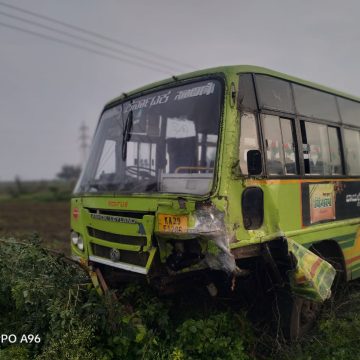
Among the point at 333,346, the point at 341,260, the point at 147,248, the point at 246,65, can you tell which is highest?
the point at 246,65

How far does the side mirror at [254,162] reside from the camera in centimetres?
373

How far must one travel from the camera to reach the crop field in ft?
12.2

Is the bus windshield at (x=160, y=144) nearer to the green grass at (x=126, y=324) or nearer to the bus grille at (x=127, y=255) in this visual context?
the bus grille at (x=127, y=255)

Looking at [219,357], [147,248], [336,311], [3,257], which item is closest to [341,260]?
[336,311]

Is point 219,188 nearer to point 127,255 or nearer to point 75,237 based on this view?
point 127,255

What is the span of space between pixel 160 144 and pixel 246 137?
1.11 meters

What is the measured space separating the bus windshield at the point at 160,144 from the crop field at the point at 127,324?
1.08m

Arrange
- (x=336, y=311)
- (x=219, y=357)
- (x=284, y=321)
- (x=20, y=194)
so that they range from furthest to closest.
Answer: (x=20, y=194)
(x=336, y=311)
(x=284, y=321)
(x=219, y=357)

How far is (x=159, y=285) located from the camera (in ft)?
12.8

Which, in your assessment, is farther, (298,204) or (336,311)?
(336,311)

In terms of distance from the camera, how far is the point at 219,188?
3.57 meters

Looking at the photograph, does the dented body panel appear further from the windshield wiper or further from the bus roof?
the windshield wiper

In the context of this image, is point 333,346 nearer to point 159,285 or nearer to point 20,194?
point 159,285

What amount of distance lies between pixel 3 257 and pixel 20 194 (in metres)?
31.5
